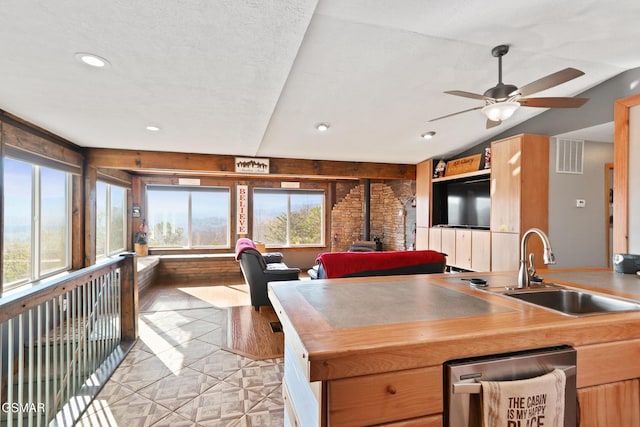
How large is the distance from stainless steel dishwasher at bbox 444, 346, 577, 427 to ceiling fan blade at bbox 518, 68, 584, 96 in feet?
5.92

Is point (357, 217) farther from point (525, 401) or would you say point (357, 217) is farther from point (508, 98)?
point (525, 401)

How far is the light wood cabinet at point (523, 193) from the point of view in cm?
383

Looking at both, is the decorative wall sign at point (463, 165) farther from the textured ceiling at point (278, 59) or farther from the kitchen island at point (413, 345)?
the kitchen island at point (413, 345)

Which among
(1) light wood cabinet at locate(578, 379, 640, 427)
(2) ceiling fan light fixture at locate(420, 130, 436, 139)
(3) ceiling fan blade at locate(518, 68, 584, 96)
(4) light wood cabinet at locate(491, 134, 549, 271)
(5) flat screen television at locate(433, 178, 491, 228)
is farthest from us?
(5) flat screen television at locate(433, 178, 491, 228)

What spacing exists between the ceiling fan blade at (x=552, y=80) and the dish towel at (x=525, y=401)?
189 centimetres

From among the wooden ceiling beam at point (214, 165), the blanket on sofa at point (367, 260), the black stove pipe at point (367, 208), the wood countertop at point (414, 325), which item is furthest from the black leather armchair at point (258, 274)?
the black stove pipe at point (367, 208)

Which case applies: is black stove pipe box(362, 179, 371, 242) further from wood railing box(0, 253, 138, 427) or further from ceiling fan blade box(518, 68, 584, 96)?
wood railing box(0, 253, 138, 427)

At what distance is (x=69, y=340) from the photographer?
7.86ft

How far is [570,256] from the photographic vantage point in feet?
12.8

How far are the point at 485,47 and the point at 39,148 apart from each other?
14.9 ft

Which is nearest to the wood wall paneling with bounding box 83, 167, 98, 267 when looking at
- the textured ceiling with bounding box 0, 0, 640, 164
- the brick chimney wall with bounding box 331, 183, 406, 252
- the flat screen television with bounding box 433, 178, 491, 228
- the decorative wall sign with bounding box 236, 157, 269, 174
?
the textured ceiling with bounding box 0, 0, 640, 164

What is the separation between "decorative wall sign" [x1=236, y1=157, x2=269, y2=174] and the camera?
5.11 meters

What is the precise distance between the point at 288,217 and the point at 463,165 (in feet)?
13.9

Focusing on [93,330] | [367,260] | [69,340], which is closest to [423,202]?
[367,260]
